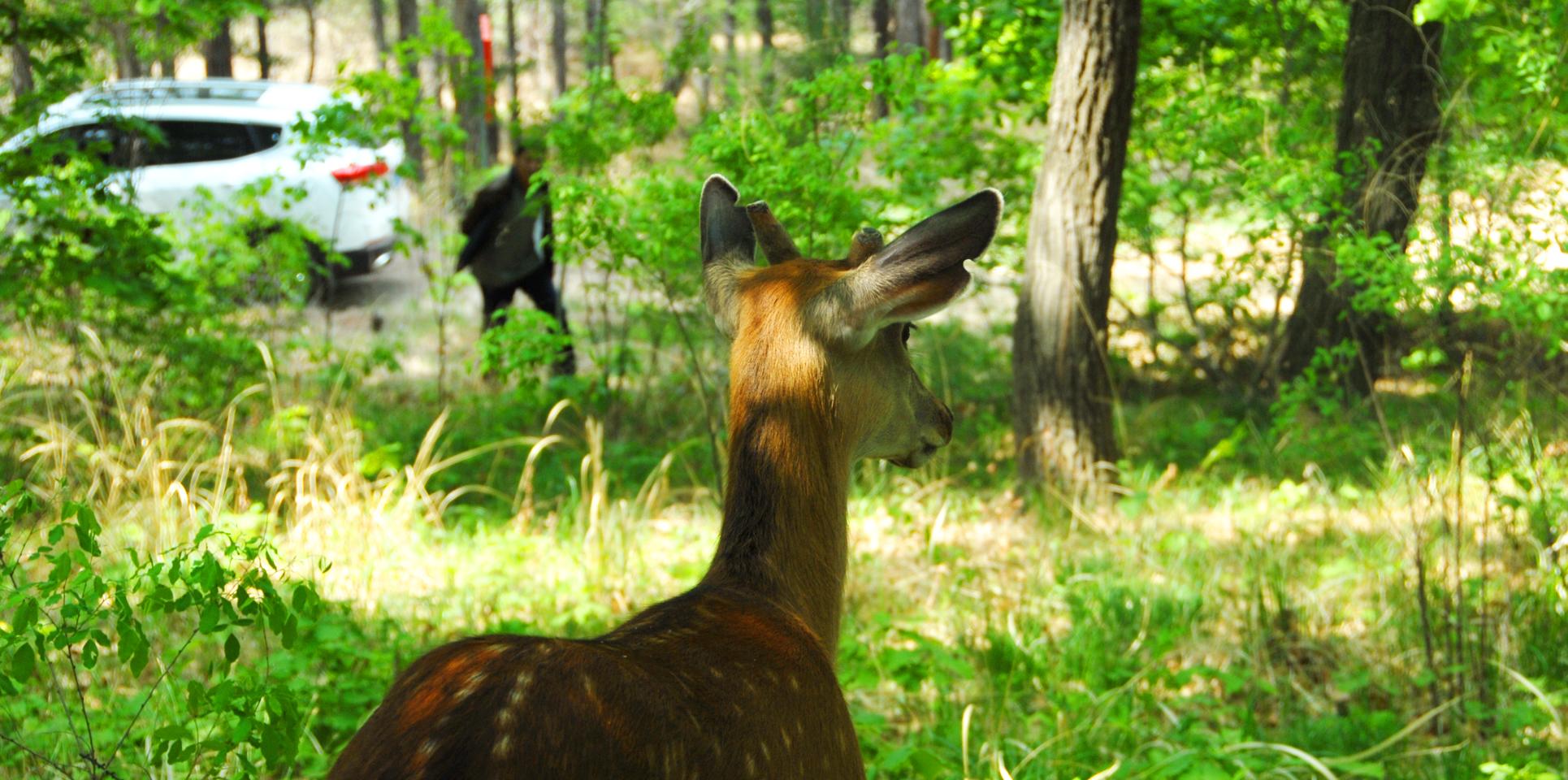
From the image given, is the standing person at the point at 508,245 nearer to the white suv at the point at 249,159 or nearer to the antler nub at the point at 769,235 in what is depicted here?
the white suv at the point at 249,159

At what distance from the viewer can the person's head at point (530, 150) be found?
933 cm

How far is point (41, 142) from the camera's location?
6477 millimetres

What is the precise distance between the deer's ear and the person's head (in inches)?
243

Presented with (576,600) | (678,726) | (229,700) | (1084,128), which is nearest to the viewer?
(678,726)

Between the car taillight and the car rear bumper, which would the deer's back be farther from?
the car rear bumper

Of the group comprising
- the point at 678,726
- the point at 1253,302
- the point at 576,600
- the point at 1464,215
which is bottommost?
the point at 576,600

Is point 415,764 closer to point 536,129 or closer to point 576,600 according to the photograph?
point 576,600

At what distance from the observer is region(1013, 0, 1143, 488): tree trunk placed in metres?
7.66

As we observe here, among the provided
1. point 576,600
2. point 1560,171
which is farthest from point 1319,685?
point 576,600

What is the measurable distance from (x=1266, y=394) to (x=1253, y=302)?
2.63 ft

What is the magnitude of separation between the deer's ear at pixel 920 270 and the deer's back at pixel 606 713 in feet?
2.83

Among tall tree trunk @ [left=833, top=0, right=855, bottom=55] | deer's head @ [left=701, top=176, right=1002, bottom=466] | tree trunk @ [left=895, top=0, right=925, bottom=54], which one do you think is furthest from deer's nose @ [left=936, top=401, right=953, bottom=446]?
tree trunk @ [left=895, top=0, right=925, bottom=54]

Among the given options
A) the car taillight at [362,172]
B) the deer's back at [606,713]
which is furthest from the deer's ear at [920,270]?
the car taillight at [362,172]

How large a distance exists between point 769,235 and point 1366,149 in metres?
3.93
